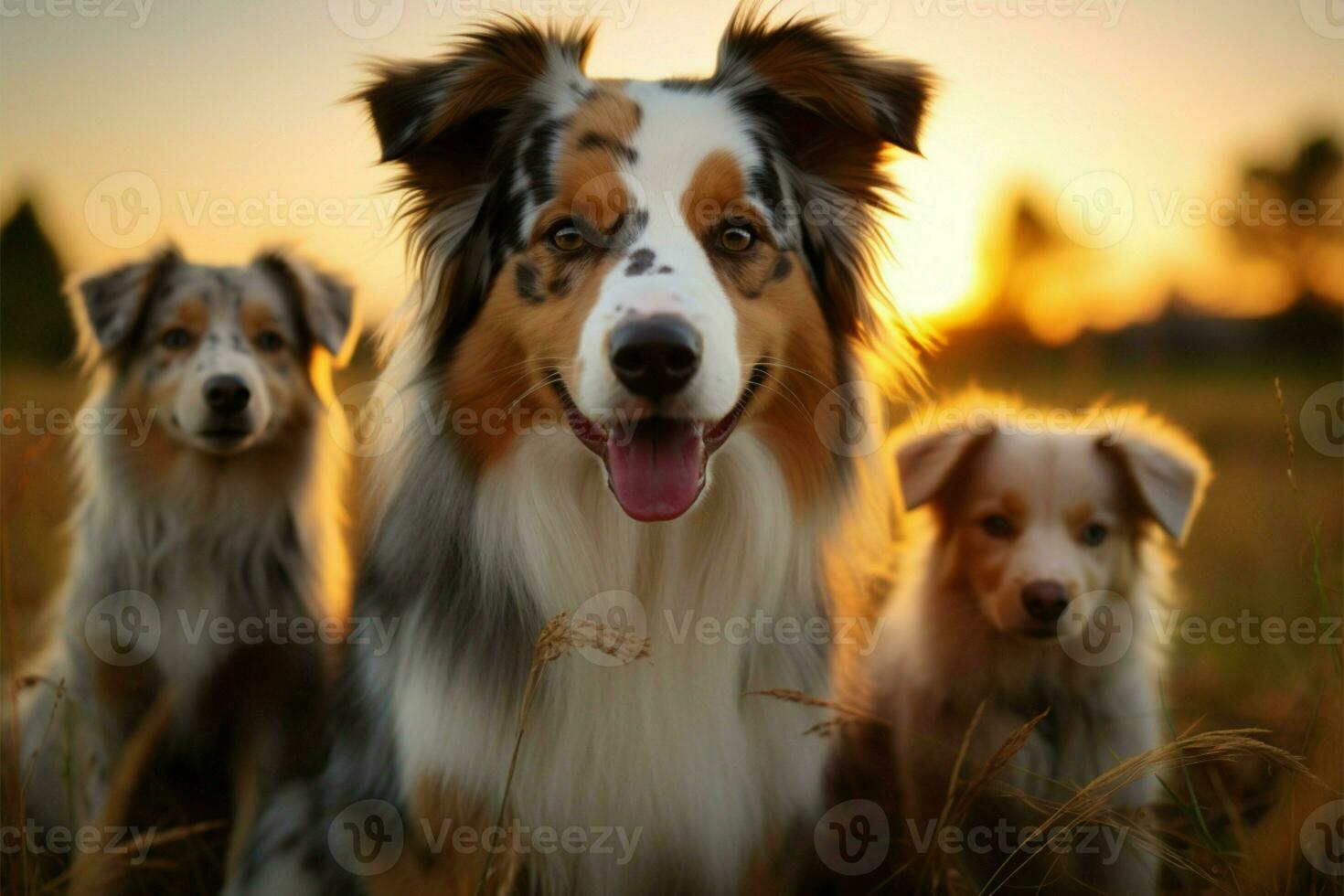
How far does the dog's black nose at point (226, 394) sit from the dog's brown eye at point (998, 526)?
2505 mm

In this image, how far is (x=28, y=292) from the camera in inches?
403

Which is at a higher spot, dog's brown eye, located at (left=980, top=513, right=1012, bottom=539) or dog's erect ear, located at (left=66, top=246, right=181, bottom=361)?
dog's erect ear, located at (left=66, top=246, right=181, bottom=361)

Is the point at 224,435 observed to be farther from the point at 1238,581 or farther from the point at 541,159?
the point at 1238,581

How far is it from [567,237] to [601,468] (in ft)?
2.02

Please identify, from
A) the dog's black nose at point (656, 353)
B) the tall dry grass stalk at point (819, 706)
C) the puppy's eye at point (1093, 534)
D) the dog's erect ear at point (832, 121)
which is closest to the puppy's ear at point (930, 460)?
the puppy's eye at point (1093, 534)

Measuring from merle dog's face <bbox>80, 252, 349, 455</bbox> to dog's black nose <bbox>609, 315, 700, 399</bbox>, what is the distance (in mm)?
1803

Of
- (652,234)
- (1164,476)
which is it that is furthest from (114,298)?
(1164,476)

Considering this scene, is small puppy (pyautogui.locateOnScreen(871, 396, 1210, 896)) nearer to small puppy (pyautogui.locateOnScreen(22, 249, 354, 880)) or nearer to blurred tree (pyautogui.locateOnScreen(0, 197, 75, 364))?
small puppy (pyautogui.locateOnScreen(22, 249, 354, 880))

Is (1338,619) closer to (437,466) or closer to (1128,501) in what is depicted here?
(1128,501)

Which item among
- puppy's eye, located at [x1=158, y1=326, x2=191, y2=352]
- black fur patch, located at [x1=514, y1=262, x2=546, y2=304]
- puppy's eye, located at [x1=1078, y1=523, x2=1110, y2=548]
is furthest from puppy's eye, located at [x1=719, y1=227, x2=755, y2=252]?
puppy's eye, located at [x1=158, y1=326, x2=191, y2=352]

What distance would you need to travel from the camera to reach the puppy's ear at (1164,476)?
3.41 metres

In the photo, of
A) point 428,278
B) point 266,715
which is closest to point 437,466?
point 428,278

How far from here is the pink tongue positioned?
2.66 metres

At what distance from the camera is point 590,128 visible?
9.29 feet
